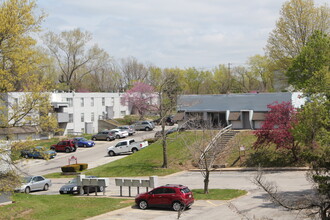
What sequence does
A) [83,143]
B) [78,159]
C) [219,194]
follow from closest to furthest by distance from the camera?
1. [219,194]
2. [78,159]
3. [83,143]

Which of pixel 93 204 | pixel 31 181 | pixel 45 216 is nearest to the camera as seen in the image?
pixel 45 216

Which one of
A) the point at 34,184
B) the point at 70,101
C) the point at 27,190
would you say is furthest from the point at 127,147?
the point at 70,101

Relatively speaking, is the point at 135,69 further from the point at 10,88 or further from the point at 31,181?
the point at 10,88

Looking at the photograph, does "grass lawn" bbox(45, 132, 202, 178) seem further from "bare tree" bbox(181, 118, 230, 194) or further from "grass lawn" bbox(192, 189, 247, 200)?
"grass lawn" bbox(192, 189, 247, 200)

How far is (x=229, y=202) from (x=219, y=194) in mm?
2869

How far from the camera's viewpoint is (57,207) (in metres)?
26.7

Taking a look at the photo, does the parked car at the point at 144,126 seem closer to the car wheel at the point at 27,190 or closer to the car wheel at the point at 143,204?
the car wheel at the point at 27,190

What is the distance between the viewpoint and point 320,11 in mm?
58844

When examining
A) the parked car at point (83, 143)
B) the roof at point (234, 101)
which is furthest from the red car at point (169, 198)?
the parked car at point (83, 143)

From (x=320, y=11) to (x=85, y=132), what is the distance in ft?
134

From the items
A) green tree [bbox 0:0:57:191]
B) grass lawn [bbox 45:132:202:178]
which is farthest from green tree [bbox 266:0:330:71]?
green tree [bbox 0:0:57:191]

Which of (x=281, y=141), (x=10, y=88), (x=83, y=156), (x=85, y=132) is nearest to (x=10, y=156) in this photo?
(x=10, y=88)

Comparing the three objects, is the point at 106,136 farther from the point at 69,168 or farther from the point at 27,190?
the point at 27,190

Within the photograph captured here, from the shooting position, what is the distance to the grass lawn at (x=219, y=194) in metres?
27.8
